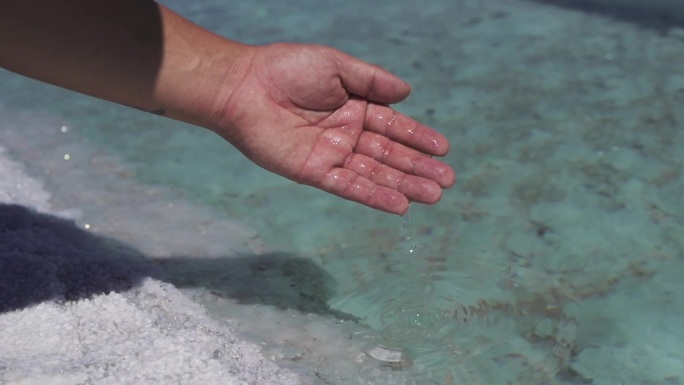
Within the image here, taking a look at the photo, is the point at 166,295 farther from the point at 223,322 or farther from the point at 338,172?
the point at 338,172

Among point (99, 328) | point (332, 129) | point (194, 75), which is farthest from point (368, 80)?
point (99, 328)

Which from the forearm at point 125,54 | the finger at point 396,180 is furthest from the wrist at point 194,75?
the finger at point 396,180

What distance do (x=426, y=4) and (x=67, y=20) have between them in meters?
3.06

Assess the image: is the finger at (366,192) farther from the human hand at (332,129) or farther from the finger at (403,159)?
the finger at (403,159)

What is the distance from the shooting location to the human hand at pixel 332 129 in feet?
8.36

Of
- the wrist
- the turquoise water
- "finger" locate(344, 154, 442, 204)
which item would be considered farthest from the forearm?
the turquoise water

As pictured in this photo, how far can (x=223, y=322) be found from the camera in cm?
253

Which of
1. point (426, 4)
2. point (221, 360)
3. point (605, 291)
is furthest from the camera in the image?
point (426, 4)

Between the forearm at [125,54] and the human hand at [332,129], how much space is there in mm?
89

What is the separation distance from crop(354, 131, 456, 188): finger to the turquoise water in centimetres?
39

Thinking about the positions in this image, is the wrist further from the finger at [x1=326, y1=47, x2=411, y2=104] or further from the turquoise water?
the turquoise water

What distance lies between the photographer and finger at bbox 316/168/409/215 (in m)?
2.51

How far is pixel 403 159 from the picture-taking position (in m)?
2.66

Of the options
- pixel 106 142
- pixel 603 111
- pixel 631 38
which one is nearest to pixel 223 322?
pixel 106 142
